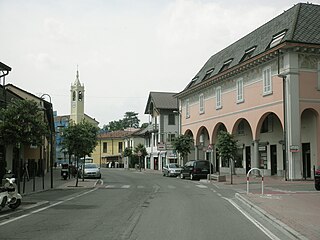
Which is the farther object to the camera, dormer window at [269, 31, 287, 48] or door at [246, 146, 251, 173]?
door at [246, 146, 251, 173]

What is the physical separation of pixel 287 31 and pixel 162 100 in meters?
35.0

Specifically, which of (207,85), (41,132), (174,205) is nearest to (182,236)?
(174,205)

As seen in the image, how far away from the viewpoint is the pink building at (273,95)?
33.5 meters

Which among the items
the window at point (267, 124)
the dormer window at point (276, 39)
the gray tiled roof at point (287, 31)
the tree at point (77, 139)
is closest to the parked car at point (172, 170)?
the window at point (267, 124)

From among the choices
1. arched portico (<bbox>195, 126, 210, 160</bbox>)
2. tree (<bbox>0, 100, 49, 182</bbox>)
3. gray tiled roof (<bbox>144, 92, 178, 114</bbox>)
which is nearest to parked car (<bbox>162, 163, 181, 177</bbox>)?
arched portico (<bbox>195, 126, 210, 160</bbox>)

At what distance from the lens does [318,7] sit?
129 ft

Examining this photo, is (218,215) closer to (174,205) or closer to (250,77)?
(174,205)

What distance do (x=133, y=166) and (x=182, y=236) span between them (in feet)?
239

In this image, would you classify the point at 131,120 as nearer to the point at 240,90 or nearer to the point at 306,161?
the point at 240,90

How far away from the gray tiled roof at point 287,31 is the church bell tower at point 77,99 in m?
46.7

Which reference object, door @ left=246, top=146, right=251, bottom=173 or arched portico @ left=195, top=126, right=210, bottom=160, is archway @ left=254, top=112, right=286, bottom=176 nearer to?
door @ left=246, top=146, right=251, bottom=173

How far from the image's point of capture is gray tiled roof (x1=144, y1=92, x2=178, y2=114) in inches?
2676

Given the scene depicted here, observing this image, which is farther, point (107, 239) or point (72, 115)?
point (72, 115)

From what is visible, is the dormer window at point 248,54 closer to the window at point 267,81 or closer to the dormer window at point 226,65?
the dormer window at point 226,65
